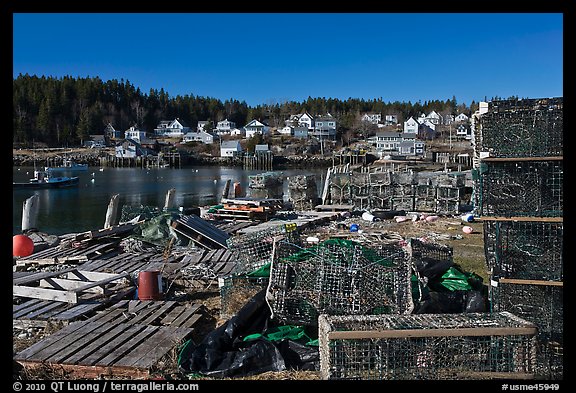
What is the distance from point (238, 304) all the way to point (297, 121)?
11580 cm

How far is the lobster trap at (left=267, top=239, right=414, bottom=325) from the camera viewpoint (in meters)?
5.91

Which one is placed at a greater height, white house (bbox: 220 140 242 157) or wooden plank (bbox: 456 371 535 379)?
white house (bbox: 220 140 242 157)

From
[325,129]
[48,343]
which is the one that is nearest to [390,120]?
[325,129]

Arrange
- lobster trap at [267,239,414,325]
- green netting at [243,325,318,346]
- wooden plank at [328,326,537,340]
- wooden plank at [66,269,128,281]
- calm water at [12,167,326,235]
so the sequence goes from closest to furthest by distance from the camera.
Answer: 1. wooden plank at [328,326,537,340]
2. green netting at [243,325,318,346]
3. lobster trap at [267,239,414,325]
4. wooden plank at [66,269,128,281]
5. calm water at [12,167,326,235]

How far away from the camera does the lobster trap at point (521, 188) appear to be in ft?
17.1

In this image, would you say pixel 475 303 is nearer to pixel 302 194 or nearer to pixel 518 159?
pixel 518 159

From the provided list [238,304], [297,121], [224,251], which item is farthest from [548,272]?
[297,121]

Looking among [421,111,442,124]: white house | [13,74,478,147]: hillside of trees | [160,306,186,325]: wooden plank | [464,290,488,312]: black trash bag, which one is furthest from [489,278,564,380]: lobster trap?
[421,111,442,124]: white house

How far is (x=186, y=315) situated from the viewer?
6.59 metres

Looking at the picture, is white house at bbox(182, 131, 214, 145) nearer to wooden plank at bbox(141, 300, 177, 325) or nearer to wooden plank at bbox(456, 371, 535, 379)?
wooden plank at bbox(141, 300, 177, 325)

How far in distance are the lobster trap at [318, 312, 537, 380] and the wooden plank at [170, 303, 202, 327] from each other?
2495mm

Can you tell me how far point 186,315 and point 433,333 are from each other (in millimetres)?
3464

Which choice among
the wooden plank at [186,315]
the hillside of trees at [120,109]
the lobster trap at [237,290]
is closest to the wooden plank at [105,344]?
the wooden plank at [186,315]
